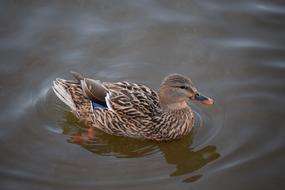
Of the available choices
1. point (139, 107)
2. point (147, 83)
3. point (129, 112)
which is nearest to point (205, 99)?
point (139, 107)

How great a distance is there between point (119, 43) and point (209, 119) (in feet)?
7.56

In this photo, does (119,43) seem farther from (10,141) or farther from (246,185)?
(246,185)

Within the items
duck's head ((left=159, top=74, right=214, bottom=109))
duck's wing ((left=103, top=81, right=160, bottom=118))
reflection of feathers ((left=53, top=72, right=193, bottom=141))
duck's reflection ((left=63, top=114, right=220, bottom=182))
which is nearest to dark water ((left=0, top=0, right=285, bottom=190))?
duck's reflection ((left=63, top=114, right=220, bottom=182))

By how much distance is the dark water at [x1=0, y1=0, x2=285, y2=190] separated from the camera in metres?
6.57

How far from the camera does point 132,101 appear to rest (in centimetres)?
698

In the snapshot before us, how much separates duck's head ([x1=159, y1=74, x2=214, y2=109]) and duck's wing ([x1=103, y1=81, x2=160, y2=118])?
18cm

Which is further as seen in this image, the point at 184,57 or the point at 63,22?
the point at 63,22

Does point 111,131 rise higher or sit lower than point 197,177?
higher

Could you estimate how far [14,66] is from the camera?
27.0 feet

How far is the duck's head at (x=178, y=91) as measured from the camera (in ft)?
22.4

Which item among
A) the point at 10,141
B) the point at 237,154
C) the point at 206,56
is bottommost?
the point at 237,154

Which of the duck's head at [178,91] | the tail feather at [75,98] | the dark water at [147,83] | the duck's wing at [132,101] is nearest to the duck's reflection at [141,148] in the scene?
the dark water at [147,83]

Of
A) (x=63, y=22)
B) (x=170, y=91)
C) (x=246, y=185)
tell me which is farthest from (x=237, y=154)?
(x=63, y=22)

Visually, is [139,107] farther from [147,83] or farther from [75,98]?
[147,83]
